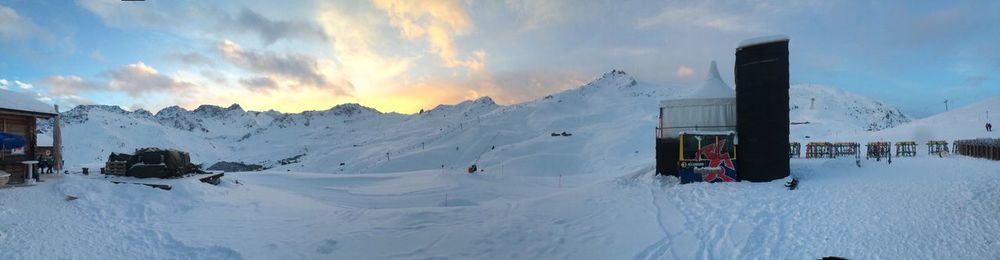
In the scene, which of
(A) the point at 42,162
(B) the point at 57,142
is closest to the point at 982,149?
(B) the point at 57,142

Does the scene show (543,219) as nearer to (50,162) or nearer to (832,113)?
(50,162)

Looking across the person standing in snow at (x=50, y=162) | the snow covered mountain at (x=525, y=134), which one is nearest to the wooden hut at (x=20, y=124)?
the person standing in snow at (x=50, y=162)

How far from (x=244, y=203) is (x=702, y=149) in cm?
1752

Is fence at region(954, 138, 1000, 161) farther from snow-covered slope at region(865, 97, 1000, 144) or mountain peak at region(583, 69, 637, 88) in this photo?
mountain peak at region(583, 69, 637, 88)

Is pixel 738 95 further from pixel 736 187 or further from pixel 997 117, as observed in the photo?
pixel 997 117

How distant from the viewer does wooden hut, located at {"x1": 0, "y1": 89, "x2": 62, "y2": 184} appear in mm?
17766

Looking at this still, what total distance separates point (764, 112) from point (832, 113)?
212 ft

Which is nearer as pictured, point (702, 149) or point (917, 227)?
point (917, 227)

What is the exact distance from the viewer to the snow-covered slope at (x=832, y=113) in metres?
59.4

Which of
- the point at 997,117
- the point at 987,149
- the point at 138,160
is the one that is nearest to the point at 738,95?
the point at 987,149

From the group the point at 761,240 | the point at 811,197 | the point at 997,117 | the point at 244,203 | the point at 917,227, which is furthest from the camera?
the point at 997,117

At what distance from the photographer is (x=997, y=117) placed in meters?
41.0

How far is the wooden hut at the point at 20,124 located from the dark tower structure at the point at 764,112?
24979 mm

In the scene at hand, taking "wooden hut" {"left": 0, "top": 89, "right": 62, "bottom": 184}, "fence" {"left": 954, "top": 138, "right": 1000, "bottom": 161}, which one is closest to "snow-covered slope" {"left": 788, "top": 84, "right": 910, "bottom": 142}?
"fence" {"left": 954, "top": 138, "right": 1000, "bottom": 161}
